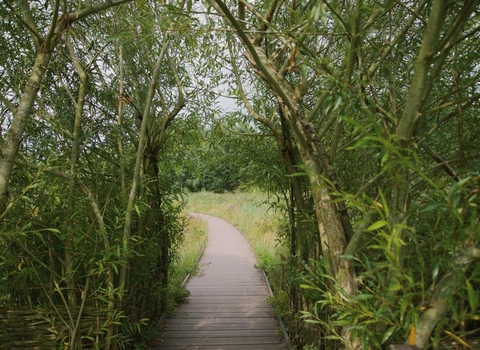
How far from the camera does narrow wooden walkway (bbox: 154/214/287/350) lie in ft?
11.6

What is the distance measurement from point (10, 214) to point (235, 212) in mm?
11823

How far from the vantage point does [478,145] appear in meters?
1.35

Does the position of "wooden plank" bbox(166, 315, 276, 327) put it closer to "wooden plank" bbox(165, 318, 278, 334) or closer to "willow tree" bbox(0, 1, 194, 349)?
"wooden plank" bbox(165, 318, 278, 334)

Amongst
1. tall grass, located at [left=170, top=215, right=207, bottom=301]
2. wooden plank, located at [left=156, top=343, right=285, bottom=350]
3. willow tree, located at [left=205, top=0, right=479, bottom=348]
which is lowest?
wooden plank, located at [left=156, top=343, right=285, bottom=350]

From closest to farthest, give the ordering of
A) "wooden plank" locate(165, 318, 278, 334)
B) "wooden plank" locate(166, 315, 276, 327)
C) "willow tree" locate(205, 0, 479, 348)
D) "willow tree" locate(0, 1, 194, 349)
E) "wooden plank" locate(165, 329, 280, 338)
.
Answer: "willow tree" locate(205, 0, 479, 348) < "willow tree" locate(0, 1, 194, 349) < "wooden plank" locate(165, 329, 280, 338) < "wooden plank" locate(165, 318, 278, 334) < "wooden plank" locate(166, 315, 276, 327)

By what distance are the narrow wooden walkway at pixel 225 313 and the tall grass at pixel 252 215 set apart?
0.45 metres

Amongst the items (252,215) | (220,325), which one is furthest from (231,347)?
(252,215)

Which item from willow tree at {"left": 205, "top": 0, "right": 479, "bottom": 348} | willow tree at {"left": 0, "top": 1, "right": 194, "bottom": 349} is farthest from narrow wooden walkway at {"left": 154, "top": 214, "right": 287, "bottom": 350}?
willow tree at {"left": 205, "top": 0, "right": 479, "bottom": 348}

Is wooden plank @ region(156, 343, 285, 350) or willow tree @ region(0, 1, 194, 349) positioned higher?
willow tree @ region(0, 1, 194, 349)

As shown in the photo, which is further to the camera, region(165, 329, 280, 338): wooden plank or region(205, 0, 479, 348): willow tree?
region(165, 329, 280, 338): wooden plank

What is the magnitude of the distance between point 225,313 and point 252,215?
717 cm

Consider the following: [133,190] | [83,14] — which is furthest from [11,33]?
[133,190]

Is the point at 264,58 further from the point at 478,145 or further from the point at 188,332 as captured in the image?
the point at 188,332

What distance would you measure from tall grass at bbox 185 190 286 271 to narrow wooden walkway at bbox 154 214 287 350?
45 centimetres
